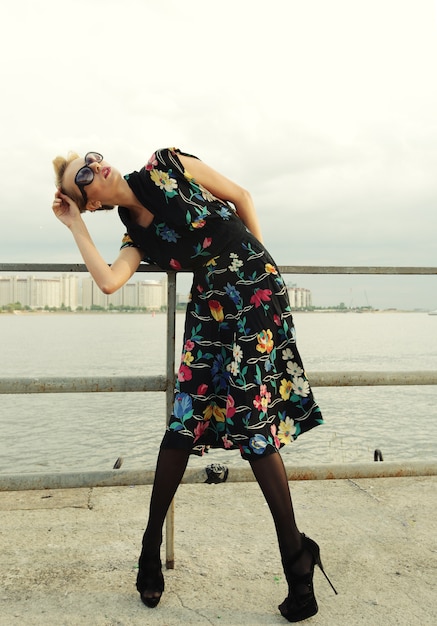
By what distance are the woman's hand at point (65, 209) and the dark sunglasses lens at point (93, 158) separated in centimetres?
15

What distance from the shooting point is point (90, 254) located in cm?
214

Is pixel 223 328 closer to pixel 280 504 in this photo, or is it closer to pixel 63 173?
pixel 280 504

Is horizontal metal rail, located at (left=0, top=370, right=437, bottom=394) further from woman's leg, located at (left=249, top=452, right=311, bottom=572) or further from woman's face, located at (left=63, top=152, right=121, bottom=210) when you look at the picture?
woman's face, located at (left=63, top=152, right=121, bottom=210)

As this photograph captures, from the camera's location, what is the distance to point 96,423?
13961 mm

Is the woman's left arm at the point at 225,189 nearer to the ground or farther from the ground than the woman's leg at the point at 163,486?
farther from the ground

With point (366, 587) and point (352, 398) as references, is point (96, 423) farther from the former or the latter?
point (366, 587)

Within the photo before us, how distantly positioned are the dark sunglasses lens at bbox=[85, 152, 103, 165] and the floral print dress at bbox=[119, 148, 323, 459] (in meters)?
0.12

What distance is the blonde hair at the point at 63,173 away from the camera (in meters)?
2.17

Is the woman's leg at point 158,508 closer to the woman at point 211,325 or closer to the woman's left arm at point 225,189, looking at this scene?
the woman at point 211,325

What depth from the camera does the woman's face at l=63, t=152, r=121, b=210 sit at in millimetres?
Answer: 2133

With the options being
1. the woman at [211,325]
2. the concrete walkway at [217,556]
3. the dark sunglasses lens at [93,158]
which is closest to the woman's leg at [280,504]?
the woman at [211,325]

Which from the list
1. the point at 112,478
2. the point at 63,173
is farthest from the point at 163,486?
the point at 63,173

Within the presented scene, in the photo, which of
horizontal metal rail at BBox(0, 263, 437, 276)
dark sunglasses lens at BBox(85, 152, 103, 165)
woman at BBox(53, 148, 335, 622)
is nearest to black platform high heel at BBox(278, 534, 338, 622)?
woman at BBox(53, 148, 335, 622)

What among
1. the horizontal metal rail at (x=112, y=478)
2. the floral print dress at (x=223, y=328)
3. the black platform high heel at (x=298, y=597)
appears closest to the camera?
the black platform high heel at (x=298, y=597)
